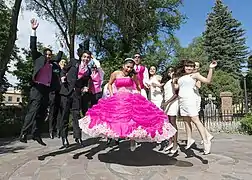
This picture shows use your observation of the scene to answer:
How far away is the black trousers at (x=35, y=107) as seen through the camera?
5363mm

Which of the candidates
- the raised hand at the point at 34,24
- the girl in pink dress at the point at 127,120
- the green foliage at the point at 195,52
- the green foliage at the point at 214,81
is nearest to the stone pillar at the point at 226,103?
the girl in pink dress at the point at 127,120

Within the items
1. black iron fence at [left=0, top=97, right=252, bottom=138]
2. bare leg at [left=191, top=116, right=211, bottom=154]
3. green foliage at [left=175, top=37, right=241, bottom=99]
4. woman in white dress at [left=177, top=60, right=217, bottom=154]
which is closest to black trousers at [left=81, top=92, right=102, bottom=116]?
woman in white dress at [left=177, top=60, right=217, bottom=154]

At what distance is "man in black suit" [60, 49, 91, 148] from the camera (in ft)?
18.5

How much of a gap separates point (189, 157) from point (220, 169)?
0.94m

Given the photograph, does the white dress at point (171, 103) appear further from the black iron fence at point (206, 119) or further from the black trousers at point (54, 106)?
the black iron fence at point (206, 119)

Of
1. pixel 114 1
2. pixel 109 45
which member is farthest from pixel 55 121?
pixel 109 45

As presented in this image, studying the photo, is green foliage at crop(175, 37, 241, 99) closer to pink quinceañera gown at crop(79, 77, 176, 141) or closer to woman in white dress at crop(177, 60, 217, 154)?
woman in white dress at crop(177, 60, 217, 154)

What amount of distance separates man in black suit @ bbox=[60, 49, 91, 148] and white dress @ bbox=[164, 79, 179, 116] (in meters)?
1.63

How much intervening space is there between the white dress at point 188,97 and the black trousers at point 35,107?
2468mm

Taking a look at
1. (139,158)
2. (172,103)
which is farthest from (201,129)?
(139,158)

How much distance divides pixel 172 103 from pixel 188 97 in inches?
24.4

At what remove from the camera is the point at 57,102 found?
6059mm

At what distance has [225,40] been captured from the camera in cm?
4219

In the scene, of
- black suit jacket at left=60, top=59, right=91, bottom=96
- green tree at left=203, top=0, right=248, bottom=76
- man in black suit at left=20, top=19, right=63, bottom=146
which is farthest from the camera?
green tree at left=203, top=0, right=248, bottom=76
